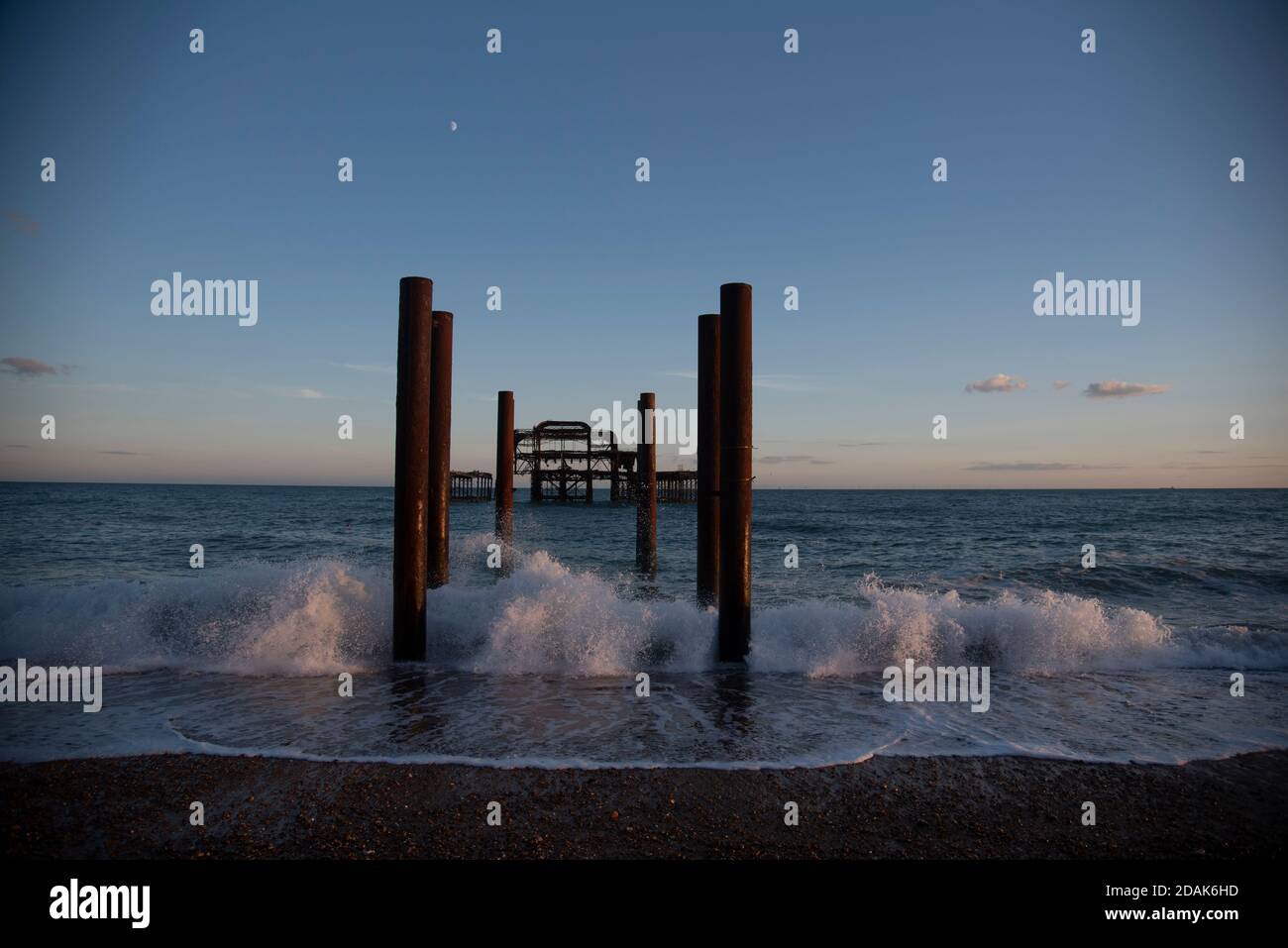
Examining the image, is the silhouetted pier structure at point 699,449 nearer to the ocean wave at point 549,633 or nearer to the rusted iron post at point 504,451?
the ocean wave at point 549,633

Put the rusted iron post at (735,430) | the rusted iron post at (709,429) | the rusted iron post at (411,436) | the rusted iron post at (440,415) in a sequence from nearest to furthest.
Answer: the rusted iron post at (735,430)
the rusted iron post at (411,436)
the rusted iron post at (709,429)
the rusted iron post at (440,415)

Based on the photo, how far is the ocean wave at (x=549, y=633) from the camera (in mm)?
7797

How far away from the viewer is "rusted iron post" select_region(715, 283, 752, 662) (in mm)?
7113

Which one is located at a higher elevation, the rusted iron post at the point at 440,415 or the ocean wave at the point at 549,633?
the rusted iron post at the point at 440,415

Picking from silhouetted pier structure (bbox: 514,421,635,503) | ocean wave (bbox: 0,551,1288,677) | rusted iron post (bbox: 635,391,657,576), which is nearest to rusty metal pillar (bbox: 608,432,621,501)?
silhouetted pier structure (bbox: 514,421,635,503)

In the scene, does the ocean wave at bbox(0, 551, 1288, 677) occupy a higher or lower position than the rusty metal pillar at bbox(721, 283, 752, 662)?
lower

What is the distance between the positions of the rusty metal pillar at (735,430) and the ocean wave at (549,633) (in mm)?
1311

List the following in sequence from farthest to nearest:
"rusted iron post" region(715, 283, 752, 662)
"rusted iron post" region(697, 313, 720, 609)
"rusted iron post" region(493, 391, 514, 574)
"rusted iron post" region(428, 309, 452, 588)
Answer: "rusted iron post" region(493, 391, 514, 574), "rusted iron post" region(428, 309, 452, 588), "rusted iron post" region(697, 313, 720, 609), "rusted iron post" region(715, 283, 752, 662)

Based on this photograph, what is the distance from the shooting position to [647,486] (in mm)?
14812

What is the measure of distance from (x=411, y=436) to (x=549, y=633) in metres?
2.88

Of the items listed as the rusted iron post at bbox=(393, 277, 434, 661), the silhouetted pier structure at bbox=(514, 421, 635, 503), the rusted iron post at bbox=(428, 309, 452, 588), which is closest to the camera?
the rusted iron post at bbox=(393, 277, 434, 661)

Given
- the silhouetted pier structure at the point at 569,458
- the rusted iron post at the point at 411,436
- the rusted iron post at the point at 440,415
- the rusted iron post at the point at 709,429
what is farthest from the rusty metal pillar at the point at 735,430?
the silhouetted pier structure at the point at 569,458

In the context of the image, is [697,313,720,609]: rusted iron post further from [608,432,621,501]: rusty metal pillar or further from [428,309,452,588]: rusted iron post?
[608,432,621,501]: rusty metal pillar
